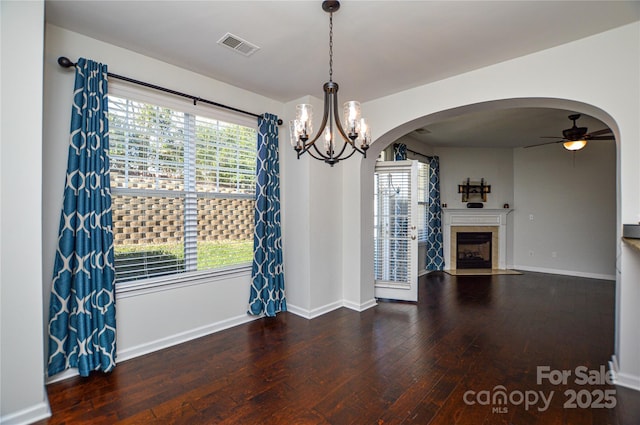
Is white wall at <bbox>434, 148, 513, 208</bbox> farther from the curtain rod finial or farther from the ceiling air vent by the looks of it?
the curtain rod finial

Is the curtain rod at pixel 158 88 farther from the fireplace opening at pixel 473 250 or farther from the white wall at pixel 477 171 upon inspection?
the fireplace opening at pixel 473 250

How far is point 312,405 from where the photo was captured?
204cm

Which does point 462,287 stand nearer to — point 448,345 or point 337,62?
point 448,345

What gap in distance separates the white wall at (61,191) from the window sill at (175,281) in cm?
3

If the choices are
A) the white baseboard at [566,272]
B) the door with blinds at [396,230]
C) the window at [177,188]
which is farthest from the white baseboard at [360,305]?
the white baseboard at [566,272]

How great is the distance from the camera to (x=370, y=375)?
239cm

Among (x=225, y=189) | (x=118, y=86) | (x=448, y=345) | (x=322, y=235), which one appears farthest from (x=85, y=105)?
(x=448, y=345)

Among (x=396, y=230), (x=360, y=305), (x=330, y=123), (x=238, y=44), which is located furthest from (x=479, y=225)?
(x=238, y=44)

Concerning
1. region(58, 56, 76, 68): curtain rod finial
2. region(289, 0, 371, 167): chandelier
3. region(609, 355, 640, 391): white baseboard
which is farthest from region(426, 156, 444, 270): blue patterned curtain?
region(58, 56, 76, 68): curtain rod finial

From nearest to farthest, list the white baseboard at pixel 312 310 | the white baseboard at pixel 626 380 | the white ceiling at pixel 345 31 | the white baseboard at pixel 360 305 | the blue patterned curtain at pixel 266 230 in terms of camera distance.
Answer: the white ceiling at pixel 345 31
the white baseboard at pixel 626 380
the blue patterned curtain at pixel 266 230
the white baseboard at pixel 312 310
the white baseboard at pixel 360 305

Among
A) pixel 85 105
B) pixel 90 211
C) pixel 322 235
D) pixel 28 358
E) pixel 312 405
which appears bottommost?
pixel 312 405

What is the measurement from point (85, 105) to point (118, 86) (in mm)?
369

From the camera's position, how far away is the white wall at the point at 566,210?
5.75 meters

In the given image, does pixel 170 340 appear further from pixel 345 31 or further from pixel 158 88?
pixel 345 31
